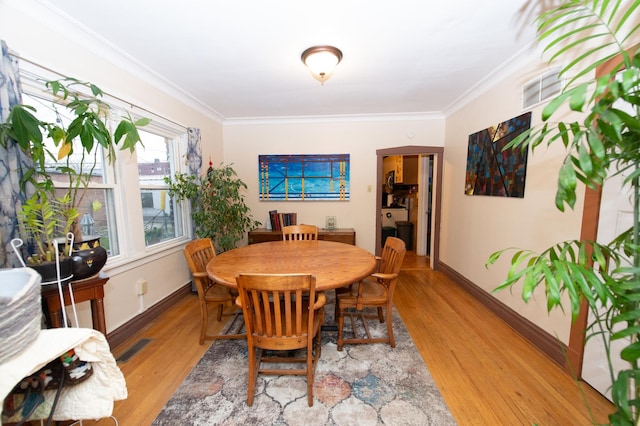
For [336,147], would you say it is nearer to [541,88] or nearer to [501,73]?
[501,73]

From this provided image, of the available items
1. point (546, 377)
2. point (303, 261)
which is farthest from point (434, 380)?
point (303, 261)

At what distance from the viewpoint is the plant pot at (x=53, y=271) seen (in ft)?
4.50

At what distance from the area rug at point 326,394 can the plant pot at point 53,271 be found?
1.00m

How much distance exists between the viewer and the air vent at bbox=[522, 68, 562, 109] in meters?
1.94

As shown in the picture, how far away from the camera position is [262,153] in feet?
13.4

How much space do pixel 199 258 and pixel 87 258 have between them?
80 centimetres

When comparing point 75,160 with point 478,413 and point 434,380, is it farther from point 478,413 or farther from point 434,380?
point 478,413

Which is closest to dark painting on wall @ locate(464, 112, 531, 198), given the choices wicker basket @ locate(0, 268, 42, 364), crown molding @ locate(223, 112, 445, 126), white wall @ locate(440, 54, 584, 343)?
white wall @ locate(440, 54, 584, 343)

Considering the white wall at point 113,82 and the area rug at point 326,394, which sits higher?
the white wall at point 113,82

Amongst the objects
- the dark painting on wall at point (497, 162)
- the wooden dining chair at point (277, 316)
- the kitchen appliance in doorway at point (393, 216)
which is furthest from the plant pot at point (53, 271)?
the kitchen appliance in doorway at point (393, 216)

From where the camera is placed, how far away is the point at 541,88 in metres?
2.06

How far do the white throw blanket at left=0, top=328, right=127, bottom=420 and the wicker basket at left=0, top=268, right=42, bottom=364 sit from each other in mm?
57

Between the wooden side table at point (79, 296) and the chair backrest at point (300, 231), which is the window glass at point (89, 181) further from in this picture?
the chair backrest at point (300, 231)

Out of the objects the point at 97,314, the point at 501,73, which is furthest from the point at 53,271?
the point at 501,73
